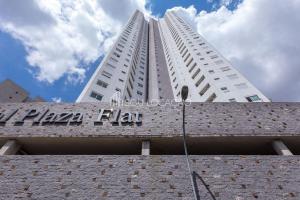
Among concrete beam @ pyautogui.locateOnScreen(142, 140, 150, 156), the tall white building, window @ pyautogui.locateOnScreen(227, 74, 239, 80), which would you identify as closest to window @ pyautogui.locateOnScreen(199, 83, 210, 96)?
the tall white building

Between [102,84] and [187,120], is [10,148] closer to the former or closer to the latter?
[187,120]

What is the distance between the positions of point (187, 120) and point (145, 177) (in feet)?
11.4

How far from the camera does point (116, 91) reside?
66.3 ft

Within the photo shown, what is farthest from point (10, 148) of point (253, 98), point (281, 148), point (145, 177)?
point (253, 98)

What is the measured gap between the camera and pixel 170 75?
32.1m

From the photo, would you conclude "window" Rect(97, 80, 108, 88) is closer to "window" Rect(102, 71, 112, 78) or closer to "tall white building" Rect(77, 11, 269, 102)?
"tall white building" Rect(77, 11, 269, 102)

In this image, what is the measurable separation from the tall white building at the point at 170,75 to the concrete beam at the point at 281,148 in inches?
304

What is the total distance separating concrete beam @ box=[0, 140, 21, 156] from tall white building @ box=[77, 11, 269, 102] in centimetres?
742

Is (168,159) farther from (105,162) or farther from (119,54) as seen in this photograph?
(119,54)

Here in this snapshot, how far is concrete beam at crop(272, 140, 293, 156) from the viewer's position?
895 centimetres

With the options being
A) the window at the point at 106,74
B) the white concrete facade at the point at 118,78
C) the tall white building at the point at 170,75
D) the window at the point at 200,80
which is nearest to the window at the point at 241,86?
the tall white building at the point at 170,75

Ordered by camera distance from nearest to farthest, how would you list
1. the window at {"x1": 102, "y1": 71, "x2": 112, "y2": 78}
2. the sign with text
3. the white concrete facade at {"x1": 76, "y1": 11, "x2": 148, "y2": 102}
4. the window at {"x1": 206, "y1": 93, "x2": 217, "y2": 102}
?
the sign with text, the white concrete facade at {"x1": 76, "y1": 11, "x2": 148, "y2": 102}, the window at {"x1": 206, "y1": 93, "x2": 217, "y2": 102}, the window at {"x1": 102, "y1": 71, "x2": 112, "y2": 78}

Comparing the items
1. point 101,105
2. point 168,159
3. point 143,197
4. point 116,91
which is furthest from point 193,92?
point 143,197

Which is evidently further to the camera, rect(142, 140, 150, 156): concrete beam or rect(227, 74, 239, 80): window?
rect(227, 74, 239, 80): window
